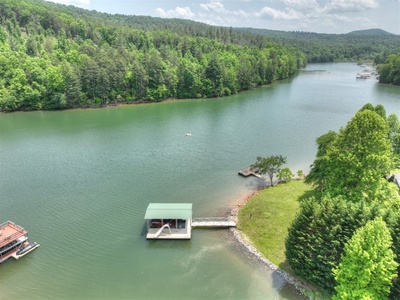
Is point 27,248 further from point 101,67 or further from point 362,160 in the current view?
point 101,67

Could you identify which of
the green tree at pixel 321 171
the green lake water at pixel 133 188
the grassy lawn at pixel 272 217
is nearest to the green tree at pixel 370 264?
the green lake water at pixel 133 188

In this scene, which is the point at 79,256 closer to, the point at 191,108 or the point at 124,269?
the point at 124,269

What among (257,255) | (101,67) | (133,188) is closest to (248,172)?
(133,188)

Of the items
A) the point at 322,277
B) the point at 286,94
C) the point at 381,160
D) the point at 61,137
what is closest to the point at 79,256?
the point at 322,277

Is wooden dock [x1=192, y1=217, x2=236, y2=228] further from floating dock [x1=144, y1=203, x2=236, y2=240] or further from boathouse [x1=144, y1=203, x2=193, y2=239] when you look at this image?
boathouse [x1=144, y1=203, x2=193, y2=239]

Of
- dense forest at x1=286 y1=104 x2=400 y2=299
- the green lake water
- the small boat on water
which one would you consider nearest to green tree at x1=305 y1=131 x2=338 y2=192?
dense forest at x1=286 y1=104 x2=400 y2=299

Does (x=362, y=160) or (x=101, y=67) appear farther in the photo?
(x=101, y=67)

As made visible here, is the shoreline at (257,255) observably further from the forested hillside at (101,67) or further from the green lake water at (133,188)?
the forested hillside at (101,67)
